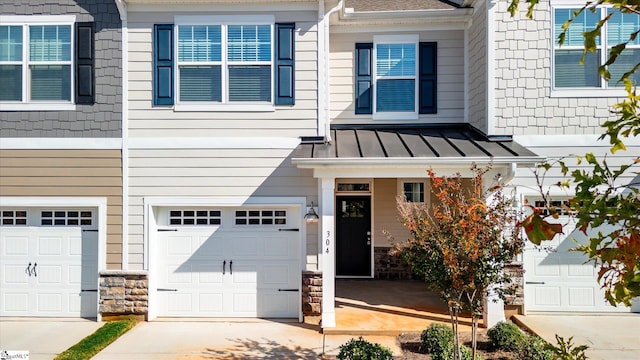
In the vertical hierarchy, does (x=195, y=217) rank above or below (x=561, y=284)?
above

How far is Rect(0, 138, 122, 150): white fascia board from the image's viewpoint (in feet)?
25.5

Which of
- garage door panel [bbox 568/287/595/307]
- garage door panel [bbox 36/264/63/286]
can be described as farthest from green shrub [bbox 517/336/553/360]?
garage door panel [bbox 36/264/63/286]

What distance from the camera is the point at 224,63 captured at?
7.79 m

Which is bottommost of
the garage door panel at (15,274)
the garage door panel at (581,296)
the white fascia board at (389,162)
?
the garage door panel at (581,296)

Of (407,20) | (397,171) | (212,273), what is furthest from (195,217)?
(407,20)

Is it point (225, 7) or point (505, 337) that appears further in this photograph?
point (225, 7)

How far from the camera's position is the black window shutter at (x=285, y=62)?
25.4 ft

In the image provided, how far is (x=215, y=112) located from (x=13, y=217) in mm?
4374

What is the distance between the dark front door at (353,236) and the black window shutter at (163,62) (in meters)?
5.21

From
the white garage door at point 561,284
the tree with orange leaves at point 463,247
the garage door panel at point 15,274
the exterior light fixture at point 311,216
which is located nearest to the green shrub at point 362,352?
the tree with orange leaves at point 463,247

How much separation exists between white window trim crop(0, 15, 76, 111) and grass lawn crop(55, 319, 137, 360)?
4.02m

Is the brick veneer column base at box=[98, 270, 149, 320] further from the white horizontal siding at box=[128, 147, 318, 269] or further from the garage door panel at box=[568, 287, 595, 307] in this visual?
the garage door panel at box=[568, 287, 595, 307]

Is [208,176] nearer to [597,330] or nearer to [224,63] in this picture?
[224,63]

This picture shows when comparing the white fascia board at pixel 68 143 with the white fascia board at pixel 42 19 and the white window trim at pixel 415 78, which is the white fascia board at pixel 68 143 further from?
the white window trim at pixel 415 78
